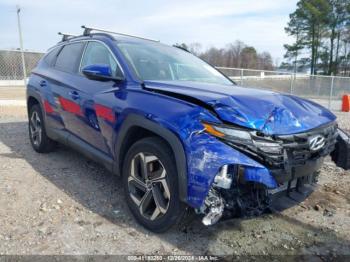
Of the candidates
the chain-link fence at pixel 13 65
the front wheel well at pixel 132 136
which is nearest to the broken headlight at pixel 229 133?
the front wheel well at pixel 132 136

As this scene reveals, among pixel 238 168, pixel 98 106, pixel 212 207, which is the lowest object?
pixel 212 207

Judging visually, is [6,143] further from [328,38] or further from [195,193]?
[328,38]

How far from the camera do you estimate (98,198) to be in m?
3.65

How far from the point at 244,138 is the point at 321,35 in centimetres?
4293

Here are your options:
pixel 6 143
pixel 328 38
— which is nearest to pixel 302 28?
pixel 328 38

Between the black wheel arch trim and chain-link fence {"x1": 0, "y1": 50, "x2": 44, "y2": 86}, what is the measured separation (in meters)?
10.0

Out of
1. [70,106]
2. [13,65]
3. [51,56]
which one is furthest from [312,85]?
[70,106]

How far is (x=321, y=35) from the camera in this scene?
4022 centimetres

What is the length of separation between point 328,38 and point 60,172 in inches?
1679

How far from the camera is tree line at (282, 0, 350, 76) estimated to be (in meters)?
39.3

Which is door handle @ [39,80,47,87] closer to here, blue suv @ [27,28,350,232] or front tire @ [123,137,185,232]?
blue suv @ [27,28,350,232]

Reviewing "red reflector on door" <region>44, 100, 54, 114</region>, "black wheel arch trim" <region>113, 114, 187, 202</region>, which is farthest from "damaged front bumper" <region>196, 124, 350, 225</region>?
"red reflector on door" <region>44, 100, 54, 114</region>

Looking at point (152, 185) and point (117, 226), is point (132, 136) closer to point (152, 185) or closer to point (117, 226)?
point (152, 185)

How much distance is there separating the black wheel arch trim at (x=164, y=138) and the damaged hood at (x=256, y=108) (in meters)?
0.31
